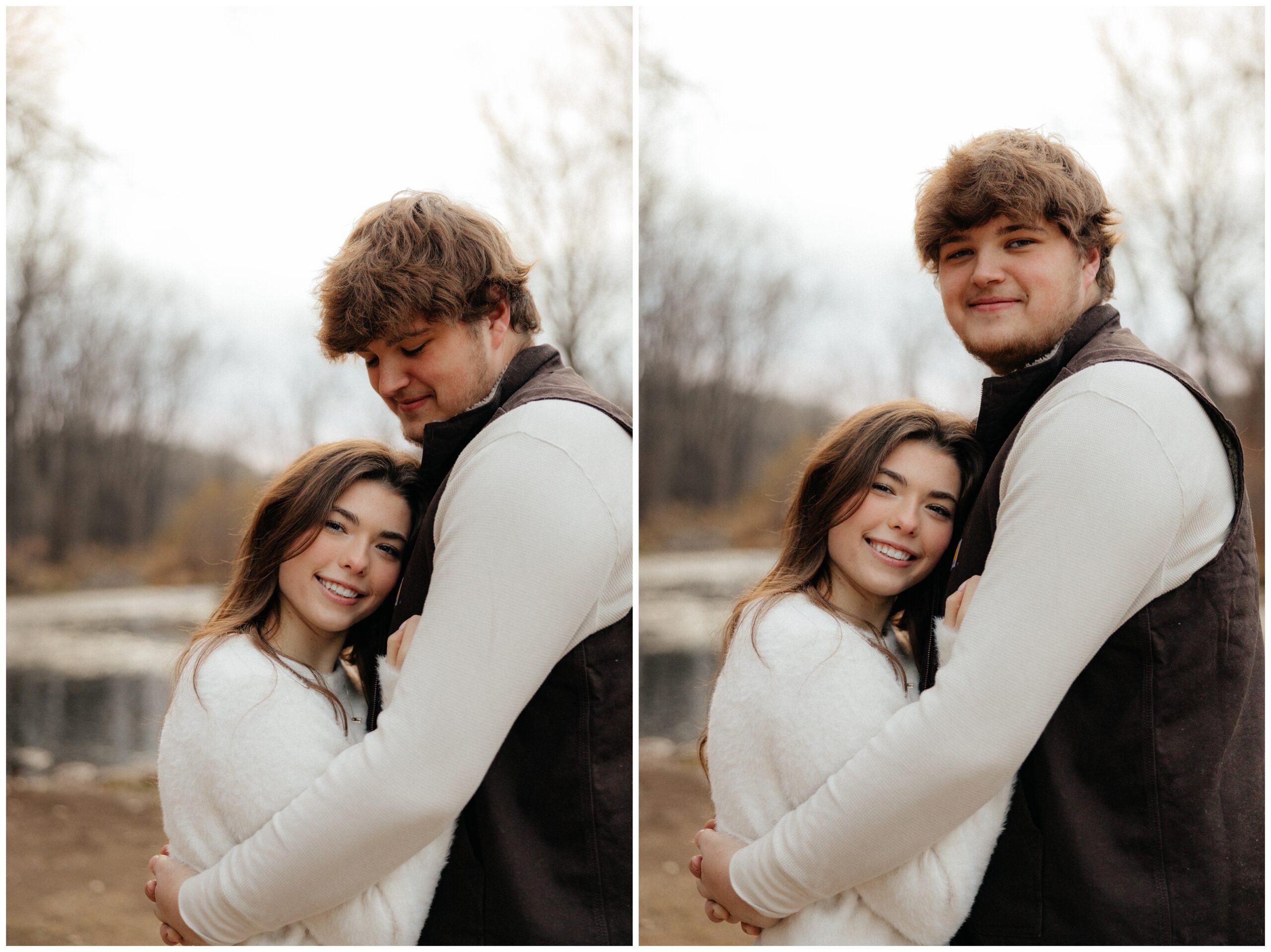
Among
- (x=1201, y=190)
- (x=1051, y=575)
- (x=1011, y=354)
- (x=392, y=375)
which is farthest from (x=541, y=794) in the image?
(x=1201, y=190)

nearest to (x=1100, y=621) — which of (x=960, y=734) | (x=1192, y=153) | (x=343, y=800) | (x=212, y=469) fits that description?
(x=960, y=734)

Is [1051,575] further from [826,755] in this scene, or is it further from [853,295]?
[853,295]

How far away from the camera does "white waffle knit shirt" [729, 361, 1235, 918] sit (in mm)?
1889

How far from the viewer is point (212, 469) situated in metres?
2.50

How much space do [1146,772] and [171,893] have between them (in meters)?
1.76

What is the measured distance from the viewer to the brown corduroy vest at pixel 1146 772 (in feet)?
6.41

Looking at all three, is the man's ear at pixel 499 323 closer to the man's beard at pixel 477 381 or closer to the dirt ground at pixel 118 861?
the man's beard at pixel 477 381

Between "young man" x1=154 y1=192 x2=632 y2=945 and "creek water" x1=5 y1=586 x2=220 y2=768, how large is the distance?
38 centimetres

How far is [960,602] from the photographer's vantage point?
2088 millimetres

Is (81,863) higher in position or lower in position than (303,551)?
lower

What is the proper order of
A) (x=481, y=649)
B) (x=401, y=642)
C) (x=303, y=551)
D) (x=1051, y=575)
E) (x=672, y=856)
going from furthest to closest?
(x=672, y=856) → (x=303, y=551) → (x=401, y=642) → (x=481, y=649) → (x=1051, y=575)

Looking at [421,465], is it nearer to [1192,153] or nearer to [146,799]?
[146,799]

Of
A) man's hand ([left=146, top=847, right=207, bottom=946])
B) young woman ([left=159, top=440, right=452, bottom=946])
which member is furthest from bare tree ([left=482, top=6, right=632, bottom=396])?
man's hand ([left=146, top=847, right=207, bottom=946])

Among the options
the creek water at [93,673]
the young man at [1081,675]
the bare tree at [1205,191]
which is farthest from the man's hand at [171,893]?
the bare tree at [1205,191]
